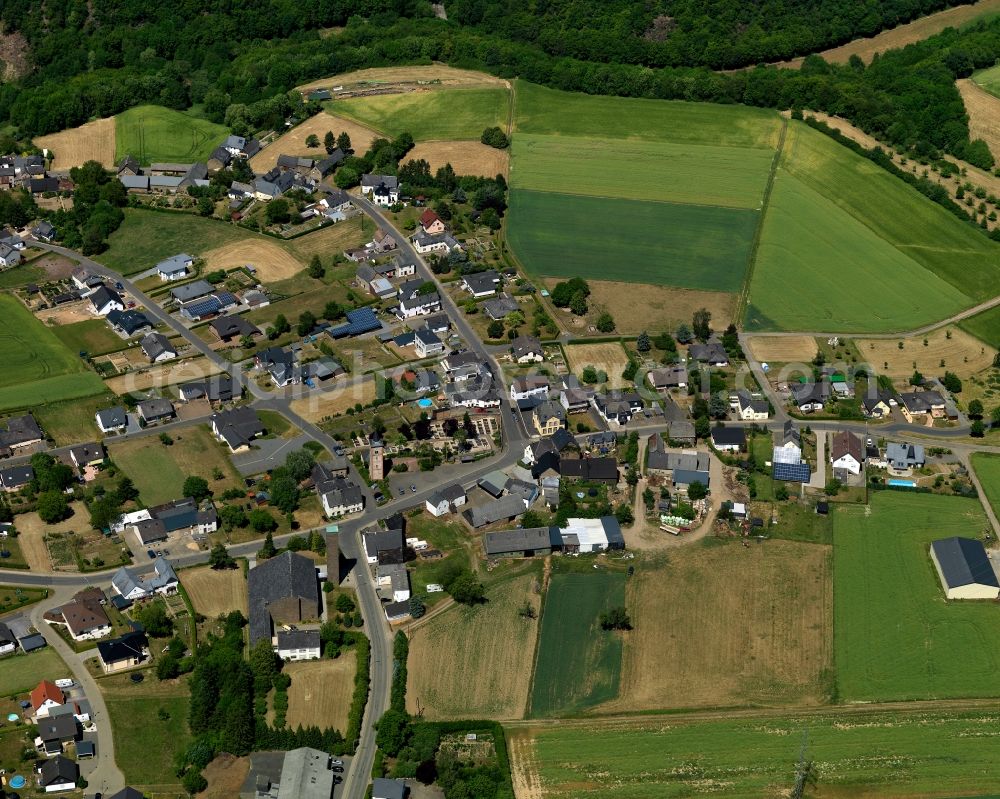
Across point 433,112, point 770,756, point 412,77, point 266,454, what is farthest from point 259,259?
point 770,756

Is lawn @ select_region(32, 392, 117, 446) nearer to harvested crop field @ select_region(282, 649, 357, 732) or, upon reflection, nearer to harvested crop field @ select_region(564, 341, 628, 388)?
harvested crop field @ select_region(282, 649, 357, 732)

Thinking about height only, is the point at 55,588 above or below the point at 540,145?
below

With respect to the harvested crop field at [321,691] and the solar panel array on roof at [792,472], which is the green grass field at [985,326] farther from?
the harvested crop field at [321,691]

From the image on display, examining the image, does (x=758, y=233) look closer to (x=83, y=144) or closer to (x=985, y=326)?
(x=985, y=326)

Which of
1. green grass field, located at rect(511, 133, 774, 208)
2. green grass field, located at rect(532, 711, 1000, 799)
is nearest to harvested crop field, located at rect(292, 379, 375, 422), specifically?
green grass field, located at rect(532, 711, 1000, 799)

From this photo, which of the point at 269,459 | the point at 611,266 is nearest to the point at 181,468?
the point at 269,459

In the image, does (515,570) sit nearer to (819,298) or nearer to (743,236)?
(819,298)
